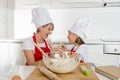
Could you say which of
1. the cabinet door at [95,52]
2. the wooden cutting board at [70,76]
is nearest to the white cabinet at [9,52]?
the cabinet door at [95,52]

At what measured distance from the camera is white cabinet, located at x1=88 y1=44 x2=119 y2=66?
1852 mm

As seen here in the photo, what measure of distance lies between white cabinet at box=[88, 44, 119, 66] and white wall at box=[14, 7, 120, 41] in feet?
1.17

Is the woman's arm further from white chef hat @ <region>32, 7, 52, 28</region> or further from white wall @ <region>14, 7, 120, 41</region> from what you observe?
white wall @ <region>14, 7, 120, 41</region>

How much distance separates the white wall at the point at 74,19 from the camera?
2.18 metres

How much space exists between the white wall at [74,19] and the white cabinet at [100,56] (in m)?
0.36

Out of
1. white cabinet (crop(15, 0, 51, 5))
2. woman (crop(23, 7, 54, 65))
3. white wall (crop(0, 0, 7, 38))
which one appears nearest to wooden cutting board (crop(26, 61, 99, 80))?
woman (crop(23, 7, 54, 65))

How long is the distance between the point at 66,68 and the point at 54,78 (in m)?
0.10

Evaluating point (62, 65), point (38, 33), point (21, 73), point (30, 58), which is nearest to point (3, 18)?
point (38, 33)

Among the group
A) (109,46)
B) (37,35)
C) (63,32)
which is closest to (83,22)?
(37,35)

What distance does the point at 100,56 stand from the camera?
1868mm

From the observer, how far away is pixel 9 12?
2.27 meters

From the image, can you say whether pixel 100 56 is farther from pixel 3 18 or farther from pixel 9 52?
pixel 3 18

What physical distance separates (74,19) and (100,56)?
1.93 ft

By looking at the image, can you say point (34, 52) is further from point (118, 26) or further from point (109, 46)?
point (118, 26)
